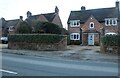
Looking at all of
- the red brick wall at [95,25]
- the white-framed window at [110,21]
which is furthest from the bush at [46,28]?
the white-framed window at [110,21]

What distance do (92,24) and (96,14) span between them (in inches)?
118

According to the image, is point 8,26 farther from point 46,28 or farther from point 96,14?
point 46,28

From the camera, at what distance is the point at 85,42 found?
4731cm

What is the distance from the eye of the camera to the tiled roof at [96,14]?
155 ft

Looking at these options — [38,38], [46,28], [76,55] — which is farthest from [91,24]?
[76,55]

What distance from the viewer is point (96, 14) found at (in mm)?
49469

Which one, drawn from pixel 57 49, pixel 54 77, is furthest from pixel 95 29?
pixel 54 77

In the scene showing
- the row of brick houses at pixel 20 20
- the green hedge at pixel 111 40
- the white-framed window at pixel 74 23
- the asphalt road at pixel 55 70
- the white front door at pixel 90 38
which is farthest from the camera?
the row of brick houses at pixel 20 20

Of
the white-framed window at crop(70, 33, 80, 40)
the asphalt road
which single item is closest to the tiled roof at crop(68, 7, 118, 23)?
the white-framed window at crop(70, 33, 80, 40)

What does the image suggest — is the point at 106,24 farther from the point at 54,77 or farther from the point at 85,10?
the point at 54,77

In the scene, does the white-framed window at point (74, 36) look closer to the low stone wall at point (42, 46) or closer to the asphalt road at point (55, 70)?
the low stone wall at point (42, 46)

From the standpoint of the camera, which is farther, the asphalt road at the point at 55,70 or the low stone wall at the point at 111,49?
the low stone wall at the point at 111,49

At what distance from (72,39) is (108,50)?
24.3 m

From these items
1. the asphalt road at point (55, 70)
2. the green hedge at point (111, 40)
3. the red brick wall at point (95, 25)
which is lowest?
the asphalt road at point (55, 70)
